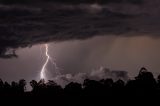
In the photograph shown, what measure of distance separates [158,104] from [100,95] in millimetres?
23046

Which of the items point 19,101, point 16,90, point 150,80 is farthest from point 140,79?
point 16,90

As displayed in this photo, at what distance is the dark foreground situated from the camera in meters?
132

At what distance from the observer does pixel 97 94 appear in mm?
139875

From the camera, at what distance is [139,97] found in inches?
5113

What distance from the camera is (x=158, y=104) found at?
120125 mm

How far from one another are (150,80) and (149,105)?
24.3 meters

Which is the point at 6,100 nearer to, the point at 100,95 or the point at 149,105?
the point at 100,95

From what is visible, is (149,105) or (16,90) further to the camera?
(16,90)

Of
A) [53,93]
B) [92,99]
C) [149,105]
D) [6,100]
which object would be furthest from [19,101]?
[149,105]

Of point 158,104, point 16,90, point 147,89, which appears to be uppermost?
point 16,90

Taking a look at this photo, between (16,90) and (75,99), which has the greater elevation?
(16,90)

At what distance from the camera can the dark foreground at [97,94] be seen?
132000mm

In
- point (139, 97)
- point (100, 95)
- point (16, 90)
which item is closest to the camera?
point (139, 97)

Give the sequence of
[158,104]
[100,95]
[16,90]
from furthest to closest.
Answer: [16,90]
[100,95]
[158,104]
